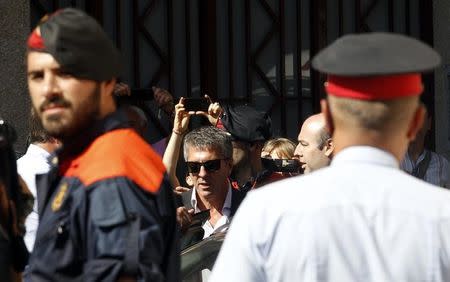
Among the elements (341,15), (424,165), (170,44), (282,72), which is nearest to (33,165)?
(424,165)

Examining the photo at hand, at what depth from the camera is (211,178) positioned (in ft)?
20.8

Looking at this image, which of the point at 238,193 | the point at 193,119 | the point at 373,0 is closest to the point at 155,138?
the point at 193,119

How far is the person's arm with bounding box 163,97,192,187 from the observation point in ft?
20.9

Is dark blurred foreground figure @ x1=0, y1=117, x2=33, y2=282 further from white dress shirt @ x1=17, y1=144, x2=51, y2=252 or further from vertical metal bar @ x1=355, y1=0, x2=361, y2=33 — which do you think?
vertical metal bar @ x1=355, y1=0, x2=361, y2=33

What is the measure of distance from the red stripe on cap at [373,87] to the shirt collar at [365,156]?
0.12 m

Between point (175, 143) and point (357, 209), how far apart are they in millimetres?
3573

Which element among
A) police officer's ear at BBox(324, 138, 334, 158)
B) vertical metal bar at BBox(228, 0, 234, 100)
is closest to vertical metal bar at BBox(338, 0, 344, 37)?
vertical metal bar at BBox(228, 0, 234, 100)

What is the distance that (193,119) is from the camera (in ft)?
33.0

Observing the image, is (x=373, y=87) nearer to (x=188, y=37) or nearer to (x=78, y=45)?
(x=78, y=45)

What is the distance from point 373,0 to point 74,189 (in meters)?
8.48

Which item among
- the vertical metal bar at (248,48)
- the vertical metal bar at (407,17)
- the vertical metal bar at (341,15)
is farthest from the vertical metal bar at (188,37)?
the vertical metal bar at (407,17)

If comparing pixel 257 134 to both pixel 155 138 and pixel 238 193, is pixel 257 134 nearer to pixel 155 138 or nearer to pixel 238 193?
pixel 238 193

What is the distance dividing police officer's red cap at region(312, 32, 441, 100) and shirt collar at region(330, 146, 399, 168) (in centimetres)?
12

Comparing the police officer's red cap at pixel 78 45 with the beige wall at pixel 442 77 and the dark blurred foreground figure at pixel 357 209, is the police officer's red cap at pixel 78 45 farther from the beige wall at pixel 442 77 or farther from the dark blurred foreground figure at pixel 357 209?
the beige wall at pixel 442 77
